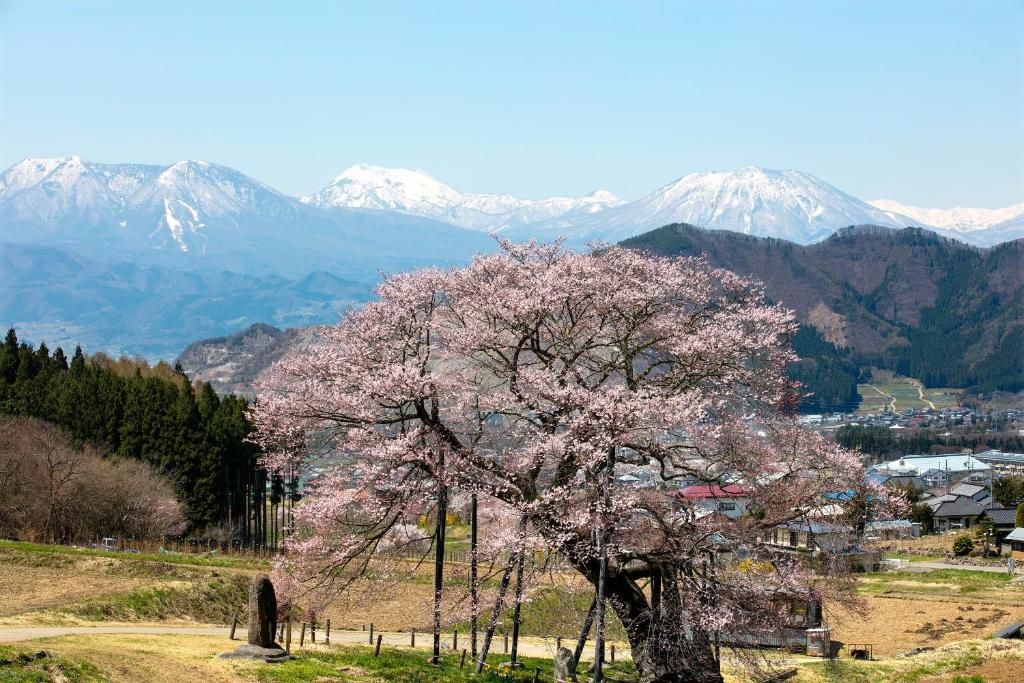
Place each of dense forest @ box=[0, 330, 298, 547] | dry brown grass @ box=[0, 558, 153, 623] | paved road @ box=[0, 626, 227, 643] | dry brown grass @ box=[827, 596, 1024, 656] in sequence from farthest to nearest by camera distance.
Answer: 1. dense forest @ box=[0, 330, 298, 547]
2. dry brown grass @ box=[827, 596, 1024, 656]
3. dry brown grass @ box=[0, 558, 153, 623]
4. paved road @ box=[0, 626, 227, 643]

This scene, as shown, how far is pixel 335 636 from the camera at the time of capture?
3522 cm

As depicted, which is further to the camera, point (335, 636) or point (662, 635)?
point (335, 636)

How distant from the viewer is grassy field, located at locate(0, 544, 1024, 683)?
2256cm

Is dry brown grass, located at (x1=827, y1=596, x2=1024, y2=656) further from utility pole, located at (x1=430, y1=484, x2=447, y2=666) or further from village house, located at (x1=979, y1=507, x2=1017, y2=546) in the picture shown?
village house, located at (x1=979, y1=507, x2=1017, y2=546)

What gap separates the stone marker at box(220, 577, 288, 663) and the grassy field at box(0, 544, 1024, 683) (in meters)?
0.71

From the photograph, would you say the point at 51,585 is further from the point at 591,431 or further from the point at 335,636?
the point at 591,431

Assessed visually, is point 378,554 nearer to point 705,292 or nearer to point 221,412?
point 705,292

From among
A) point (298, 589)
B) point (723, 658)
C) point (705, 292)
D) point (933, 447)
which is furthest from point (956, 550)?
point (933, 447)

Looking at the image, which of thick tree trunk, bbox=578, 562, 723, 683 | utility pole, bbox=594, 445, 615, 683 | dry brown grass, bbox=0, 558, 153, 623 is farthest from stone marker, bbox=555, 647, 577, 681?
dry brown grass, bbox=0, 558, 153, 623

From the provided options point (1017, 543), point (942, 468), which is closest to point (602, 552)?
point (1017, 543)

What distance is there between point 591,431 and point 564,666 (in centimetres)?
688

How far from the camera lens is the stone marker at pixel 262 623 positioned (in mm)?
24375

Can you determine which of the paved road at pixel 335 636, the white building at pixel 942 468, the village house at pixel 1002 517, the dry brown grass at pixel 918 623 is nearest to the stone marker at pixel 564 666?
the paved road at pixel 335 636

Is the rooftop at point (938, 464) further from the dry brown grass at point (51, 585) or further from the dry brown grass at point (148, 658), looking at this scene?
the dry brown grass at point (148, 658)
